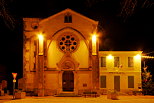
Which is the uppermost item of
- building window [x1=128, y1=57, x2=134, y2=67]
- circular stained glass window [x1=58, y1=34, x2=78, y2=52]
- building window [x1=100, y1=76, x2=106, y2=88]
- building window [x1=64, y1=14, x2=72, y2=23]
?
building window [x1=64, y1=14, x2=72, y2=23]

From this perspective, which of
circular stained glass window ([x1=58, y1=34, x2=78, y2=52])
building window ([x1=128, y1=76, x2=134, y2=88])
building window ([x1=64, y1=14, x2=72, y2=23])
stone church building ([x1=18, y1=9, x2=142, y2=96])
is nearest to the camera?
stone church building ([x1=18, y1=9, x2=142, y2=96])

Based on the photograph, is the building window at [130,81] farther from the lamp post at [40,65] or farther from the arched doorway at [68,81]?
the lamp post at [40,65]

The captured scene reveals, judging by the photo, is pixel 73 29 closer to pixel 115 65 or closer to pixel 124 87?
pixel 115 65

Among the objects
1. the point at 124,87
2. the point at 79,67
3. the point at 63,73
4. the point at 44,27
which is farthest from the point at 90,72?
the point at 44,27

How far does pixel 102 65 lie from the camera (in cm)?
4169

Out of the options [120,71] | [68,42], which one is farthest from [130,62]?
[68,42]

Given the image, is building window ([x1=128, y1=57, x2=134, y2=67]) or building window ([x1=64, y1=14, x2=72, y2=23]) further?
building window ([x1=128, y1=57, x2=134, y2=67])

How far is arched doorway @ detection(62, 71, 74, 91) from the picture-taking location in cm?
3944

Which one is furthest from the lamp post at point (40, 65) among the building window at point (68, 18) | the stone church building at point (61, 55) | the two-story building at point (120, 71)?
the two-story building at point (120, 71)

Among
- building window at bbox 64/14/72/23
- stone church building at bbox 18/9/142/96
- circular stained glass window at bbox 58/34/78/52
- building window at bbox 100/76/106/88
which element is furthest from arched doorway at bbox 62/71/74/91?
building window at bbox 64/14/72/23

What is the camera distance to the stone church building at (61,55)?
3812 cm

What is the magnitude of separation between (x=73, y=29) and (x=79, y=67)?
5.74 metres

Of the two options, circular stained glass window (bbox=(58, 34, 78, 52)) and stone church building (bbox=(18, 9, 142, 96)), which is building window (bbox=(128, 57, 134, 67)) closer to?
stone church building (bbox=(18, 9, 142, 96))

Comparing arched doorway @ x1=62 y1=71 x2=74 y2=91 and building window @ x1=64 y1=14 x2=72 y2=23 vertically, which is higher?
building window @ x1=64 y1=14 x2=72 y2=23
